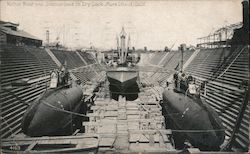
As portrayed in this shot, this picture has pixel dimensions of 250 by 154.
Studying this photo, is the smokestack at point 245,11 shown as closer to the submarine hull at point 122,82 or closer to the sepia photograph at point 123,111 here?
the sepia photograph at point 123,111

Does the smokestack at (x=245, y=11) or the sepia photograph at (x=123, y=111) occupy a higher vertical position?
the smokestack at (x=245, y=11)

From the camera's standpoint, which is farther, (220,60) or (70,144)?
(220,60)

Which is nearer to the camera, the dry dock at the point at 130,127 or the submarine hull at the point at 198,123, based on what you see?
the submarine hull at the point at 198,123

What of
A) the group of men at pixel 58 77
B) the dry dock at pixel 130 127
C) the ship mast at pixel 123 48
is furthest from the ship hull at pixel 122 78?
the group of men at pixel 58 77

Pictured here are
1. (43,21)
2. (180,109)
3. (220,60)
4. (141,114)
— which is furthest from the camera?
(220,60)

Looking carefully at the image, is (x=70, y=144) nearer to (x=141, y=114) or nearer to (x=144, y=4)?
(x=141, y=114)

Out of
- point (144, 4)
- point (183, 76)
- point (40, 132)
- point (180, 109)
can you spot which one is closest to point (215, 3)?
point (144, 4)
